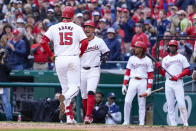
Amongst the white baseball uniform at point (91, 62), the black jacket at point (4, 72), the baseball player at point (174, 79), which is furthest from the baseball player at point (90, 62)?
the black jacket at point (4, 72)

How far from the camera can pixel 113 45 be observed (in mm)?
14867

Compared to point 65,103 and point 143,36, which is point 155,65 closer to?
point 143,36

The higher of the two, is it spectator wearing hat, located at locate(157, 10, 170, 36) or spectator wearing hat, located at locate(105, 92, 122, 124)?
spectator wearing hat, located at locate(157, 10, 170, 36)

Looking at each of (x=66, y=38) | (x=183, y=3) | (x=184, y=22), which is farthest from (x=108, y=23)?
(x=66, y=38)

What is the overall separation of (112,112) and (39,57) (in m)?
3.32

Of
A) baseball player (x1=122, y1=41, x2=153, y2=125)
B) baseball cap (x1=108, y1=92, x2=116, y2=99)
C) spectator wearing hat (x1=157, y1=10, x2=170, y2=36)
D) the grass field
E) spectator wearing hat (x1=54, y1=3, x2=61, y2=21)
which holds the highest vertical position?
spectator wearing hat (x1=54, y1=3, x2=61, y2=21)

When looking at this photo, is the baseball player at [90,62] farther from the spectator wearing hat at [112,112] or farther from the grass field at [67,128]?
Answer: the spectator wearing hat at [112,112]

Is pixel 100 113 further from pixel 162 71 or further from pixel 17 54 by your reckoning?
pixel 17 54

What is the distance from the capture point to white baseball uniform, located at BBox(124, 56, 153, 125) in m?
12.5

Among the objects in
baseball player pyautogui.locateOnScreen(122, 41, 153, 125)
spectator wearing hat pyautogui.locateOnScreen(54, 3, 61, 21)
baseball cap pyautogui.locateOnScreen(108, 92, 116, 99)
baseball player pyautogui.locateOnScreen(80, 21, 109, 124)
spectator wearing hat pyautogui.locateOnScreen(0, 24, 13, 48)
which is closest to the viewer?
baseball player pyautogui.locateOnScreen(80, 21, 109, 124)

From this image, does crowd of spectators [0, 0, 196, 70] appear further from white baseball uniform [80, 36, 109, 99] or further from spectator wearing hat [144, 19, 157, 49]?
white baseball uniform [80, 36, 109, 99]

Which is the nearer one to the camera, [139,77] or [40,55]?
[139,77]

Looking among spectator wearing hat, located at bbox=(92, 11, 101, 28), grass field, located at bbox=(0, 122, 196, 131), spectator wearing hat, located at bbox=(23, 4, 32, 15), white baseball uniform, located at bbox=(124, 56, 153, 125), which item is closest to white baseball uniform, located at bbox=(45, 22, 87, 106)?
grass field, located at bbox=(0, 122, 196, 131)

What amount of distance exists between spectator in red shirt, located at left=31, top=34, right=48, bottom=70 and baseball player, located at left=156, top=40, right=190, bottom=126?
151 inches
